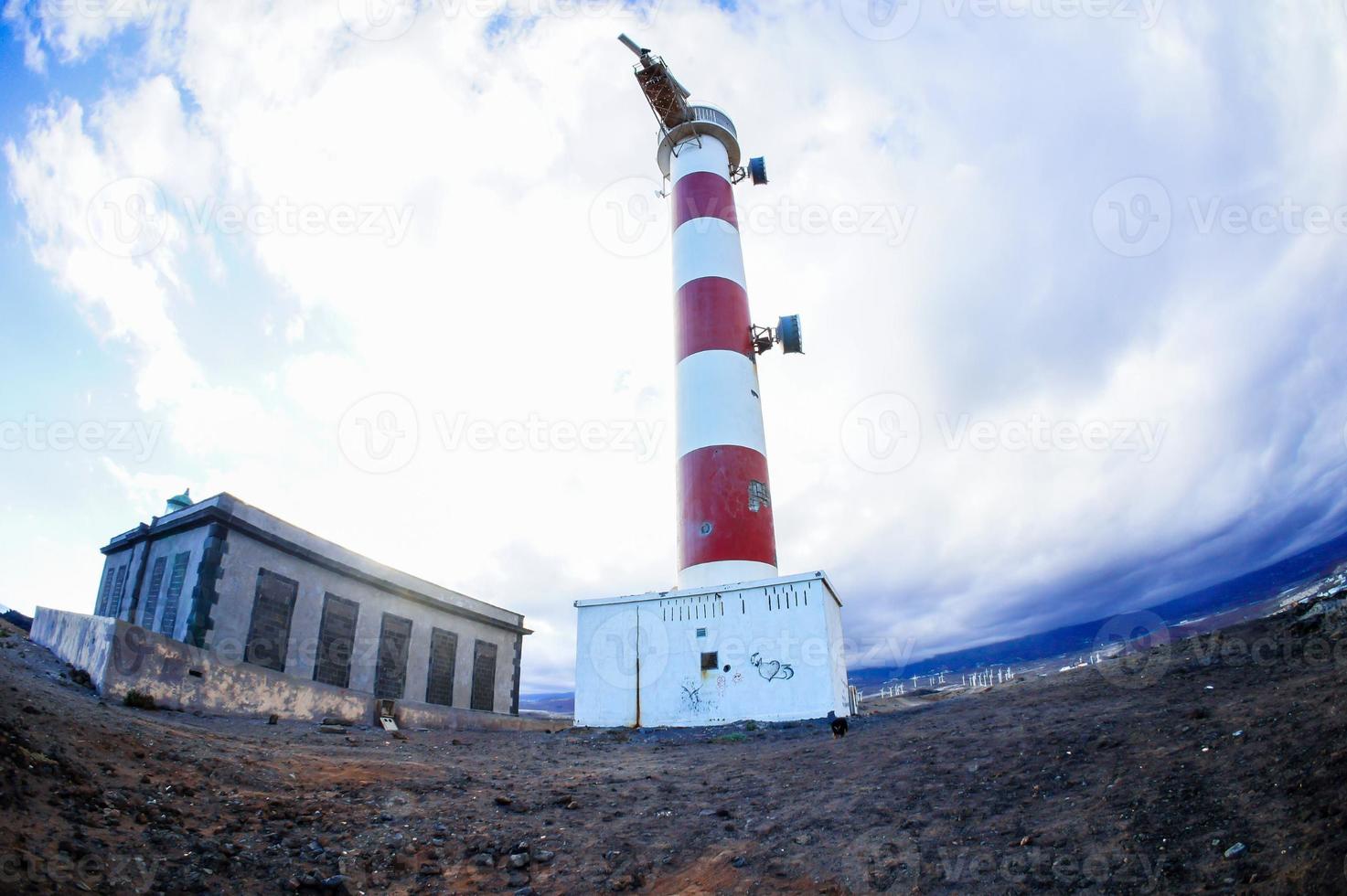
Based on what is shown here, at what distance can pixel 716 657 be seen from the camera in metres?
15.6

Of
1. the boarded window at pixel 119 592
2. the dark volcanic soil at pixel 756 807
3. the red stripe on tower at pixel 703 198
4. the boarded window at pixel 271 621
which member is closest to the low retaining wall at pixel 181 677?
the dark volcanic soil at pixel 756 807

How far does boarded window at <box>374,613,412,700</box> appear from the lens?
1880 centimetres

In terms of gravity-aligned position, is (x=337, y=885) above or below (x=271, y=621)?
below

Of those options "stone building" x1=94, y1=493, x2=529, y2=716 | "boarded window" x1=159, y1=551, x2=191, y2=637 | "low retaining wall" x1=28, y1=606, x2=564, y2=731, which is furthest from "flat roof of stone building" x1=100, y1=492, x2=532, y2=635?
"low retaining wall" x1=28, y1=606, x2=564, y2=731

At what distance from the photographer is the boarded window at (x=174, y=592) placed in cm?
1508

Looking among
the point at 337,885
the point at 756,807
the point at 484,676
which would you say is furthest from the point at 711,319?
the point at 337,885

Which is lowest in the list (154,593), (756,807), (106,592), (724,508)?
(756,807)

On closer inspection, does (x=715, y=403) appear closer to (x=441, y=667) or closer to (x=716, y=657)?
(x=716, y=657)

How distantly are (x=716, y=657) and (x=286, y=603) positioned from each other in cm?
1029

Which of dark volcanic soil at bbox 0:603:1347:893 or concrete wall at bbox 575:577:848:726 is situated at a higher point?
concrete wall at bbox 575:577:848:726

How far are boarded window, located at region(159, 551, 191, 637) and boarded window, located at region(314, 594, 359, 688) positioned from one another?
10.1 feet

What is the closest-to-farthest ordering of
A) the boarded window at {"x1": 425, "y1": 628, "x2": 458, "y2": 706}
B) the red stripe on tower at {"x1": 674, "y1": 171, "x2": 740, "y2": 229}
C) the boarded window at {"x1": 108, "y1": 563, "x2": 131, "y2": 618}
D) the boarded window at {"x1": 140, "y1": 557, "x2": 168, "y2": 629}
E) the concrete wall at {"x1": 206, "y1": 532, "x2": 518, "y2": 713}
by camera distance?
the concrete wall at {"x1": 206, "y1": 532, "x2": 518, "y2": 713} → the boarded window at {"x1": 140, "y1": 557, "x2": 168, "y2": 629} → the boarded window at {"x1": 108, "y1": 563, "x2": 131, "y2": 618} → the boarded window at {"x1": 425, "y1": 628, "x2": 458, "y2": 706} → the red stripe on tower at {"x1": 674, "y1": 171, "x2": 740, "y2": 229}

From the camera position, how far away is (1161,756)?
579 centimetres

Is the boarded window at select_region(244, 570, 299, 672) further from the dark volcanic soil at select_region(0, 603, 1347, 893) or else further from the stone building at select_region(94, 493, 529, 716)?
the dark volcanic soil at select_region(0, 603, 1347, 893)
